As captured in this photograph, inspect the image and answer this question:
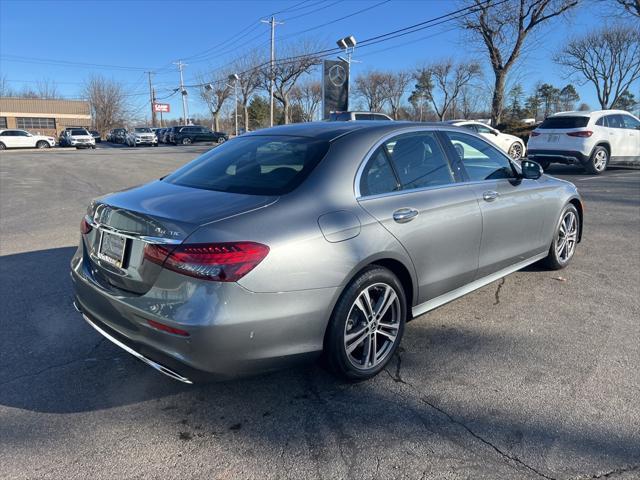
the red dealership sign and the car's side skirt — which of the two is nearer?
the car's side skirt

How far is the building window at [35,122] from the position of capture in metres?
65.1

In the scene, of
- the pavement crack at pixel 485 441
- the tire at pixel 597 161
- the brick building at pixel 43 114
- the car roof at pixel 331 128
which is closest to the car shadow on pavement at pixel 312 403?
the pavement crack at pixel 485 441

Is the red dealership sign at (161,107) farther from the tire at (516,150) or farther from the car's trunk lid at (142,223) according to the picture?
the car's trunk lid at (142,223)

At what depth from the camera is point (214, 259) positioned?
2350mm

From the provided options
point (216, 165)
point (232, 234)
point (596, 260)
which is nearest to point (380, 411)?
point (232, 234)

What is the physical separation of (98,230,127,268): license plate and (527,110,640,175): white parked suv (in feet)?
42.7

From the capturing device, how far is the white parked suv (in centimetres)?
1273

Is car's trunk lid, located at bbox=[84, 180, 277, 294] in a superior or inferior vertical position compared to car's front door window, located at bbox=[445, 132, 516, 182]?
inferior

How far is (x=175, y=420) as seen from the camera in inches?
105

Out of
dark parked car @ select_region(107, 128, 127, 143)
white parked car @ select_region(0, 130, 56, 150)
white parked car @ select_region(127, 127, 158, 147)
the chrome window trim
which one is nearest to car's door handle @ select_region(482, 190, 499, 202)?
the chrome window trim

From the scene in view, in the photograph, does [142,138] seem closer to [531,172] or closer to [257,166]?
[531,172]

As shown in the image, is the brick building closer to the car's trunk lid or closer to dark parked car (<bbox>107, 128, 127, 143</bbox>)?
dark parked car (<bbox>107, 128, 127, 143</bbox>)

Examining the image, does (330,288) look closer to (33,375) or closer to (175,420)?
(175,420)

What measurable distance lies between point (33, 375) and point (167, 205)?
1.53 metres
